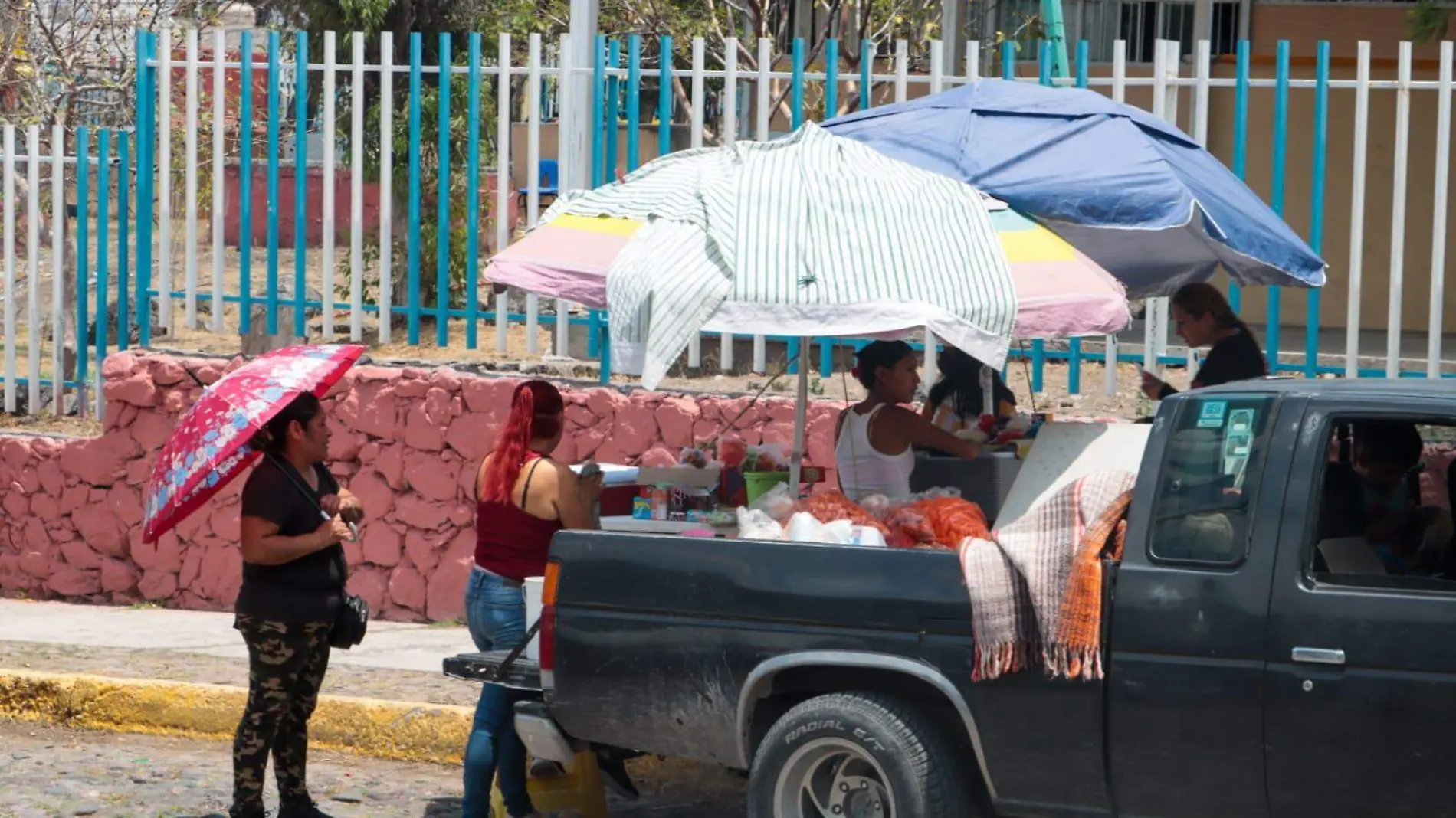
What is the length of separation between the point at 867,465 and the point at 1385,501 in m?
2.42

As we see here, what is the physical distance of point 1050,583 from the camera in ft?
16.1

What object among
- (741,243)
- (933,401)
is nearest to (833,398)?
(933,401)

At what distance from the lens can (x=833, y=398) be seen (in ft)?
30.1

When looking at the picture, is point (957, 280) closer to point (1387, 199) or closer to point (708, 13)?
point (1387, 199)

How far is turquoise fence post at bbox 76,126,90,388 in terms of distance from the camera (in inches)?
402

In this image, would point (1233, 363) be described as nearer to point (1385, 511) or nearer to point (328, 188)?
point (1385, 511)

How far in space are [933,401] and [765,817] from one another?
3526mm

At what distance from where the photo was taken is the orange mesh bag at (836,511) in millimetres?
5766

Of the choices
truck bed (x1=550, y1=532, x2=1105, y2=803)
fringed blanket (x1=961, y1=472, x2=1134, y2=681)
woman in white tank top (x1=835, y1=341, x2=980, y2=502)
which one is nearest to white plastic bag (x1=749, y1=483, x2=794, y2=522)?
truck bed (x1=550, y1=532, x2=1105, y2=803)

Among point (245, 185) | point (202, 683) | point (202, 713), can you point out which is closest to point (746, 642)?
point (202, 713)

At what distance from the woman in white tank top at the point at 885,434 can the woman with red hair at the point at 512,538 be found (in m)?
1.29

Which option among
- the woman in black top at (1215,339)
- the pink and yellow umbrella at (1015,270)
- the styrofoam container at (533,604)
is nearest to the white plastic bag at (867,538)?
the pink and yellow umbrella at (1015,270)

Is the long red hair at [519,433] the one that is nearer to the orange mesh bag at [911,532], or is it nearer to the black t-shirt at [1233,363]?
the orange mesh bag at [911,532]

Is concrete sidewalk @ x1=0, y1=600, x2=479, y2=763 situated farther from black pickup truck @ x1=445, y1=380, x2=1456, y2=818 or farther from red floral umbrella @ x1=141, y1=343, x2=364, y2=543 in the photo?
black pickup truck @ x1=445, y1=380, x2=1456, y2=818
